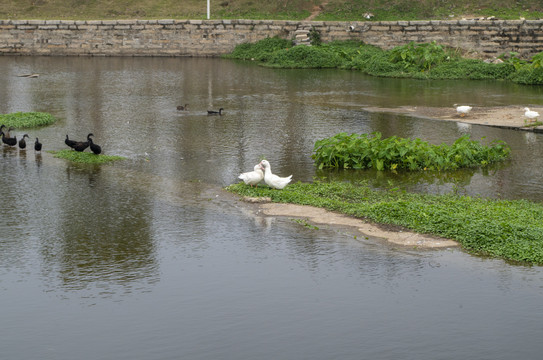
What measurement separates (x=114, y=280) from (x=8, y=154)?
7.11m

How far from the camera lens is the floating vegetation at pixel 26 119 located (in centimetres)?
1705

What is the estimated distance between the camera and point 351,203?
37.1 ft

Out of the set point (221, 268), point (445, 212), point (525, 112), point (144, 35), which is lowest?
point (221, 268)

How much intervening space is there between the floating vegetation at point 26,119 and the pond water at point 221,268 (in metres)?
0.70

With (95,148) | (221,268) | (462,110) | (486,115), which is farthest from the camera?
(486,115)

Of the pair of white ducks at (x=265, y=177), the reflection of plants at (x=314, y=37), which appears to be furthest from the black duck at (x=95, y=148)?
the reflection of plants at (x=314, y=37)

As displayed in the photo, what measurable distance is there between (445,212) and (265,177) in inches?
113

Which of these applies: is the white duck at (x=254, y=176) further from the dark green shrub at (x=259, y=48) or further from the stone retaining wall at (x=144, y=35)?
the stone retaining wall at (x=144, y=35)

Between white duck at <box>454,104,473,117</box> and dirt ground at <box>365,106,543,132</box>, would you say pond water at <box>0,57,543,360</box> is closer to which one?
dirt ground at <box>365,106,543,132</box>

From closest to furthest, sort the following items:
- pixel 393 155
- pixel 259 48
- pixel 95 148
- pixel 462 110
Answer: pixel 393 155 → pixel 95 148 → pixel 462 110 → pixel 259 48

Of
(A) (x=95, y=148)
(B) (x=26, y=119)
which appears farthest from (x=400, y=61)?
(A) (x=95, y=148)

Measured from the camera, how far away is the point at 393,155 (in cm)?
1339

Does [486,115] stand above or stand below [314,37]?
below

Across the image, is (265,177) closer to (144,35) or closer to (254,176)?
(254,176)
